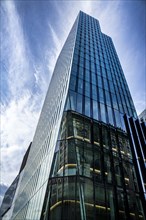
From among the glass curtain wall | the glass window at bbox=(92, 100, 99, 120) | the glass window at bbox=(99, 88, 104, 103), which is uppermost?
the glass window at bbox=(99, 88, 104, 103)

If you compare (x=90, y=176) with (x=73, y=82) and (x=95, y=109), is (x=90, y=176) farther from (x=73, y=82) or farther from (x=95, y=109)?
(x=73, y=82)

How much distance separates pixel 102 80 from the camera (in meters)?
29.8

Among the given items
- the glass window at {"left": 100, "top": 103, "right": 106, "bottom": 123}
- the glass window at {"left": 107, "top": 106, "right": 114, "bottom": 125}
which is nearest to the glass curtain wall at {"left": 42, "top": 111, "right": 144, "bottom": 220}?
the glass window at {"left": 100, "top": 103, "right": 106, "bottom": 123}

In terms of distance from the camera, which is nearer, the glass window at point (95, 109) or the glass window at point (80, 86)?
the glass window at point (95, 109)

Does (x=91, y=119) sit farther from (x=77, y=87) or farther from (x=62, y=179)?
(x=62, y=179)

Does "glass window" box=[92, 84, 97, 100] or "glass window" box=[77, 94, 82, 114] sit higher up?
"glass window" box=[92, 84, 97, 100]

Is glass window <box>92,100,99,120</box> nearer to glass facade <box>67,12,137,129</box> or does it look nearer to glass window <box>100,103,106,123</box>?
glass facade <box>67,12,137,129</box>

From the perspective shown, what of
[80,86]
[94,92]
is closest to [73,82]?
[80,86]

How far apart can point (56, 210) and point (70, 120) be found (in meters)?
8.82

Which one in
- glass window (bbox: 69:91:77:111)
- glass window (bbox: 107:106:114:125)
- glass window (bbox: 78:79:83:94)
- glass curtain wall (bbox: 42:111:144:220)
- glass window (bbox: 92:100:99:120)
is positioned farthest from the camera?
glass window (bbox: 78:79:83:94)

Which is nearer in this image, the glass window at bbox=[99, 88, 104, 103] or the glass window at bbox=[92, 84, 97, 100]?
the glass window at bbox=[92, 84, 97, 100]

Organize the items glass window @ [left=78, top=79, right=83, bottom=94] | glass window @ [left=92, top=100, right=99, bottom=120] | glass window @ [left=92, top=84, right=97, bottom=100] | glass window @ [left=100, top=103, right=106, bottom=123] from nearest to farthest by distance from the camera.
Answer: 1. glass window @ [left=92, top=100, right=99, bottom=120]
2. glass window @ [left=100, top=103, right=106, bottom=123]
3. glass window @ [left=78, top=79, right=83, bottom=94]
4. glass window @ [left=92, top=84, right=97, bottom=100]

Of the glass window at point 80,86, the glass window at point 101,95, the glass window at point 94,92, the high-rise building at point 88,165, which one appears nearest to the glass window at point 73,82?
the high-rise building at point 88,165

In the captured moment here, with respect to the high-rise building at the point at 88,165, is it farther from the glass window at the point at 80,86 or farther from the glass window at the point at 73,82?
the glass window at the point at 80,86
